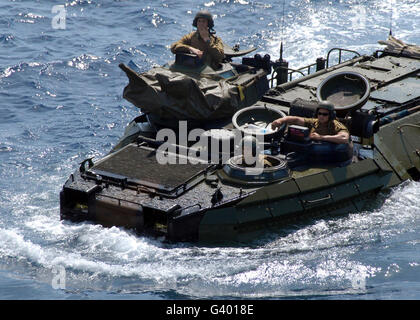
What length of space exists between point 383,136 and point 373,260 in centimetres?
422

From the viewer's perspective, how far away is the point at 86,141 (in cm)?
2350

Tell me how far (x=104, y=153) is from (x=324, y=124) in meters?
6.46

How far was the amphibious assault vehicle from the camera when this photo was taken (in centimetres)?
1684

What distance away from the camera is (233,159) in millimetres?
17812

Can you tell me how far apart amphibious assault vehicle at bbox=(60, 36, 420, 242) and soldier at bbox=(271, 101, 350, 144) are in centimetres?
21

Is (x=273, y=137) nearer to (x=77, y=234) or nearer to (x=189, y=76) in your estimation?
(x=189, y=76)

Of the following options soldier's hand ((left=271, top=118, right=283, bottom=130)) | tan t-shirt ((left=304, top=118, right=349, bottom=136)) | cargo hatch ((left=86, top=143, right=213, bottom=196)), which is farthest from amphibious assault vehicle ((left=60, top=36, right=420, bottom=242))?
tan t-shirt ((left=304, top=118, right=349, bottom=136))

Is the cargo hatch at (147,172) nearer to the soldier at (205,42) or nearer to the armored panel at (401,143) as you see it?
the soldier at (205,42)

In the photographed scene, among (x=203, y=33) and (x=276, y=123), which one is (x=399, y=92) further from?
(x=203, y=33)

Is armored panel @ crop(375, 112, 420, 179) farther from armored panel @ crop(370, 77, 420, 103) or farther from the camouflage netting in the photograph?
the camouflage netting

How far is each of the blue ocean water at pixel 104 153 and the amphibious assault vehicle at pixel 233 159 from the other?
1.30 ft

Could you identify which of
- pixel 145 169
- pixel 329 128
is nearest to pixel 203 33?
pixel 329 128

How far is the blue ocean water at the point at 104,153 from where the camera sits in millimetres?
15633
